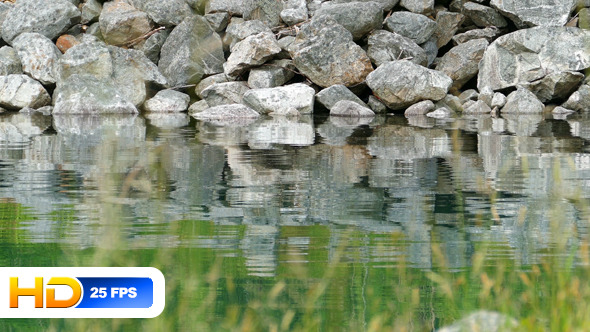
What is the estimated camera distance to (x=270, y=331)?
8.76 feet

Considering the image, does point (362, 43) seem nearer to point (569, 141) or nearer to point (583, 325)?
point (569, 141)

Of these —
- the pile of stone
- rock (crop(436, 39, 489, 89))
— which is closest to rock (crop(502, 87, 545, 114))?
the pile of stone

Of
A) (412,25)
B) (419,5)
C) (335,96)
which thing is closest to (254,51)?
(335,96)

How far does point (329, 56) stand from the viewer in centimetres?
1720

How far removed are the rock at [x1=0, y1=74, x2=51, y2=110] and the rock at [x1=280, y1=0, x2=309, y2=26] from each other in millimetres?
5430

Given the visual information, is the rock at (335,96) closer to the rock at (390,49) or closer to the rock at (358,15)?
the rock at (390,49)

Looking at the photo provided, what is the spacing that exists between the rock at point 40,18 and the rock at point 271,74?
15.8 feet

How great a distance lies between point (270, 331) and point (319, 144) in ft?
24.3

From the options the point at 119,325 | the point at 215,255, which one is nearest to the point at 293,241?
the point at 215,255

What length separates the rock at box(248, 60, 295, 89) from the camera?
57.5 ft

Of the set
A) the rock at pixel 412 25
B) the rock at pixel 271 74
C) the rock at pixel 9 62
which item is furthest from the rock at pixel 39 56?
the rock at pixel 412 25

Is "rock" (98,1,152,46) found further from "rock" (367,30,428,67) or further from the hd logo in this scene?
the hd logo

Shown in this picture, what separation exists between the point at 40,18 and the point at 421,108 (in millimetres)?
8839

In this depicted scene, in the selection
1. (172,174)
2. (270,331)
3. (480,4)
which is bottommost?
(270,331)
